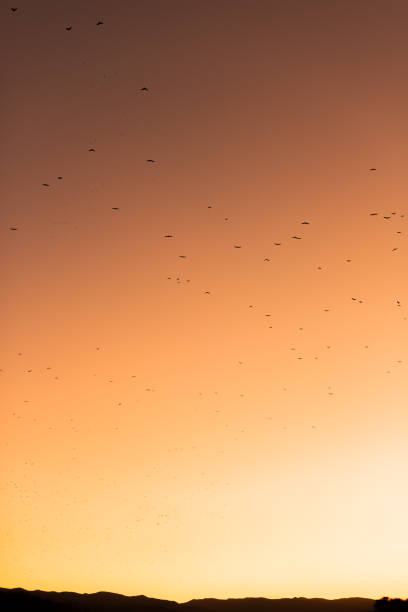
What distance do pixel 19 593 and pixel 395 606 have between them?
108115 millimetres

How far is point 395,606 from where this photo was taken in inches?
2960

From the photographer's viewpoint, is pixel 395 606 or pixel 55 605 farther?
pixel 55 605

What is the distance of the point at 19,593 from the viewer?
541 feet

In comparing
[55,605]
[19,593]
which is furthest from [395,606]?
[19,593]

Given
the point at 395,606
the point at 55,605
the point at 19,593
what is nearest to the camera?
the point at 395,606

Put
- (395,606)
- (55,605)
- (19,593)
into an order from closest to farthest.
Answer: (395,606)
(55,605)
(19,593)

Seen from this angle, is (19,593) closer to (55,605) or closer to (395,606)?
(55,605)

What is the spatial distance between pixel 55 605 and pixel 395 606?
287ft

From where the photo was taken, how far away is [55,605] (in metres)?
147

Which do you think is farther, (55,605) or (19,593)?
(19,593)

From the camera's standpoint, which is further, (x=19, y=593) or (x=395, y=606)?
(x=19, y=593)
